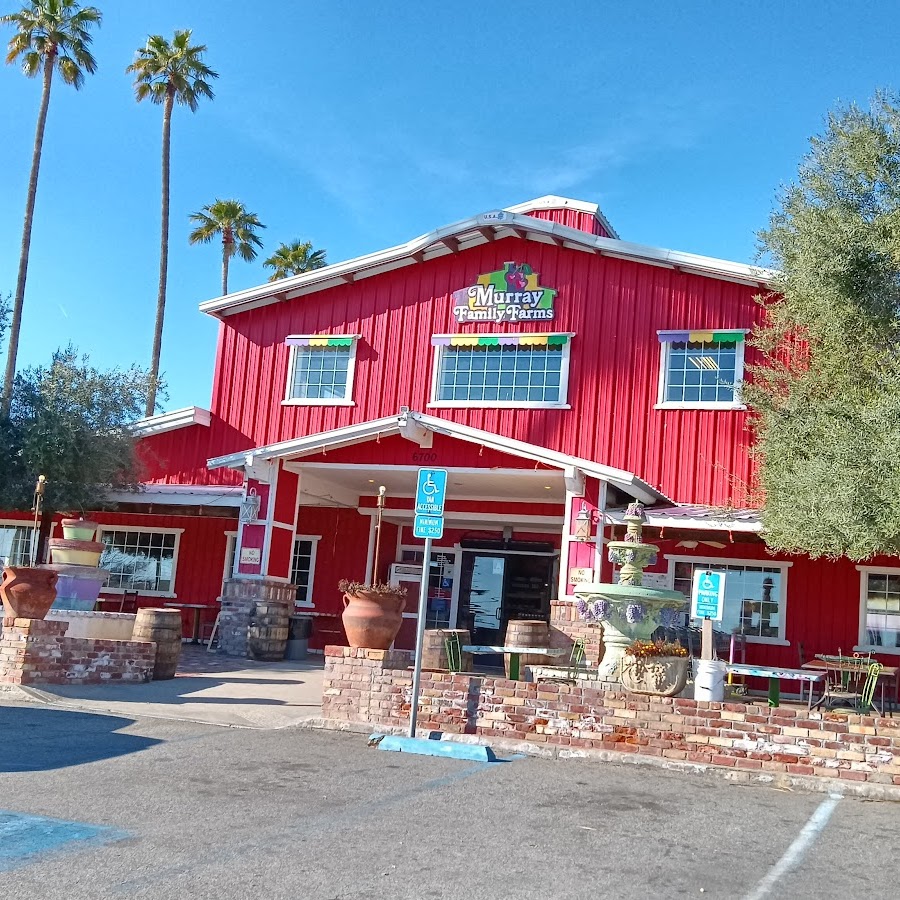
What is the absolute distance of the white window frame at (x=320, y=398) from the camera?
62.7ft

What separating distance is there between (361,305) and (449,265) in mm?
1873

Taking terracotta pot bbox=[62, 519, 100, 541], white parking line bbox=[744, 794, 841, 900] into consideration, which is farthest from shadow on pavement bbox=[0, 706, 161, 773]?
white parking line bbox=[744, 794, 841, 900]

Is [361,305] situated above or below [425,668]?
above

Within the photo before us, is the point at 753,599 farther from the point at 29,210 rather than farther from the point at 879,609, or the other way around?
the point at 29,210

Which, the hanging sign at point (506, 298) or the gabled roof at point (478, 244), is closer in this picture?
the gabled roof at point (478, 244)

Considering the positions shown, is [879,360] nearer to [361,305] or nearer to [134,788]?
[361,305]

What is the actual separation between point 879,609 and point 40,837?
1351cm

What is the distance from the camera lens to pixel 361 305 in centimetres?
1953

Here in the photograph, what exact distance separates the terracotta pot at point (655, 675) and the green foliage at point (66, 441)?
11932mm

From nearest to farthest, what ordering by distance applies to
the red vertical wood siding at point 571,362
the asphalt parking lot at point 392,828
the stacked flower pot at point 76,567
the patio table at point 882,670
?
the asphalt parking lot at point 392,828
the patio table at point 882,670
the stacked flower pot at point 76,567
the red vertical wood siding at point 571,362

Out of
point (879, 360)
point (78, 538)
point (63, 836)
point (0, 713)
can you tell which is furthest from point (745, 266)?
point (63, 836)

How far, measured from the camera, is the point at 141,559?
2053 cm

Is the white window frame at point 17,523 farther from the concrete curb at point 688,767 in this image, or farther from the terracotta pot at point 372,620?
the concrete curb at point 688,767

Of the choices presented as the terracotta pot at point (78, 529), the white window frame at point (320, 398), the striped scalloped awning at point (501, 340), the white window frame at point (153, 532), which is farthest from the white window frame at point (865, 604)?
the white window frame at point (153, 532)
